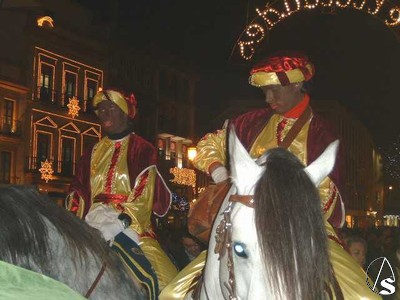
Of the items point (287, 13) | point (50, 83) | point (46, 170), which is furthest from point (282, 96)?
point (50, 83)

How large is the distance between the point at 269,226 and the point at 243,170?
1.51 ft

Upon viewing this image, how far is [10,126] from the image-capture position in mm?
37156

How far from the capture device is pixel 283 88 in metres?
4.71

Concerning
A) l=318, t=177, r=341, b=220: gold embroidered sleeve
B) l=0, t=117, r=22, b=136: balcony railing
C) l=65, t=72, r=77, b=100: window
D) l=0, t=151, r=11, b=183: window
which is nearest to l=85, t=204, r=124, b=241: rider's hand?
l=318, t=177, r=341, b=220: gold embroidered sleeve

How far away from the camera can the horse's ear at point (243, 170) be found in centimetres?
326

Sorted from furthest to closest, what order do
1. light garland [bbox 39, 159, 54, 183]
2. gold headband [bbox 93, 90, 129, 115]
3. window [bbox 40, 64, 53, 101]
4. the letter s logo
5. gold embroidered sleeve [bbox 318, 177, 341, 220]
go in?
window [bbox 40, 64, 53, 101] < light garland [bbox 39, 159, 54, 183] < gold headband [bbox 93, 90, 129, 115] < the letter s logo < gold embroidered sleeve [bbox 318, 177, 341, 220]

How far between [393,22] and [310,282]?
7920 mm

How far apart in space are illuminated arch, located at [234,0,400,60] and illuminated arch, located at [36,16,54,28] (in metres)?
31.2

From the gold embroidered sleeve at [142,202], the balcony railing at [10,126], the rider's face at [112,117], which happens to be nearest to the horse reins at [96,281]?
the gold embroidered sleeve at [142,202]

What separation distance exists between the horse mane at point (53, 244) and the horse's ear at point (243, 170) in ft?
3.35

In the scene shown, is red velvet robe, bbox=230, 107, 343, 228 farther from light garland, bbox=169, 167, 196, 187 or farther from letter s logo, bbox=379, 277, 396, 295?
light garland, bbox=169, 167, 196, 187

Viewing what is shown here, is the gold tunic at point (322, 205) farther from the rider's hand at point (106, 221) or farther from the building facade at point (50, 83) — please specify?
the building facade at point (50, 83)

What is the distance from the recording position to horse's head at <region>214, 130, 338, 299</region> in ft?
9.37

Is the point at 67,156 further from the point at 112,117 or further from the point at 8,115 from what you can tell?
the point at 112,117
